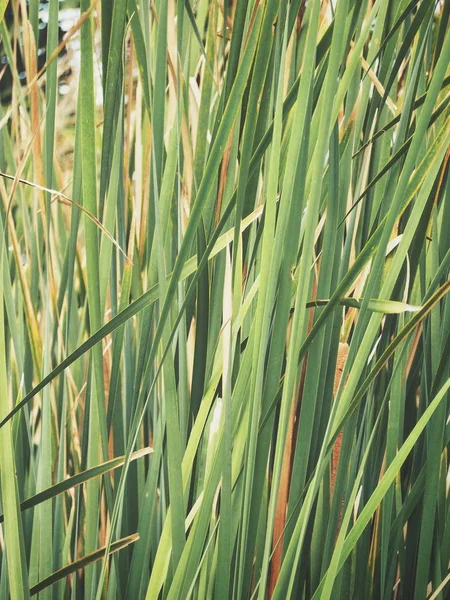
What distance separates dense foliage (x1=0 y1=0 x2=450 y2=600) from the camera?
30 cm

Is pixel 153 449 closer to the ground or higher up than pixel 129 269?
closer to the ground

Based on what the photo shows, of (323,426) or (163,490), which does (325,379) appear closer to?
(323,426)

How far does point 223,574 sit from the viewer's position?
1.09ft

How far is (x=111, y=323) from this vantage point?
12.3 inches

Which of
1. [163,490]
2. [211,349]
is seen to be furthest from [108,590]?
[211,349]

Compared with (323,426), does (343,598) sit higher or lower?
lower

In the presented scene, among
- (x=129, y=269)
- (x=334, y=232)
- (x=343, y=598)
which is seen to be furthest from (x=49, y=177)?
(x=343, y=598)

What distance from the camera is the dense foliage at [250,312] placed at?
300 mm

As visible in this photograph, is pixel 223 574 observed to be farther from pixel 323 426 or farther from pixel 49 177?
pixel 49 177

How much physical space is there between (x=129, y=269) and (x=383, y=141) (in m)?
0.19

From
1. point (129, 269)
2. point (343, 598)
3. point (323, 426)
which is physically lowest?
point (343, 598)

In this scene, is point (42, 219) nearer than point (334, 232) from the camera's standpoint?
No

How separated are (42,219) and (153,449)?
220 mm

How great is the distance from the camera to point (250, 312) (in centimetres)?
42
